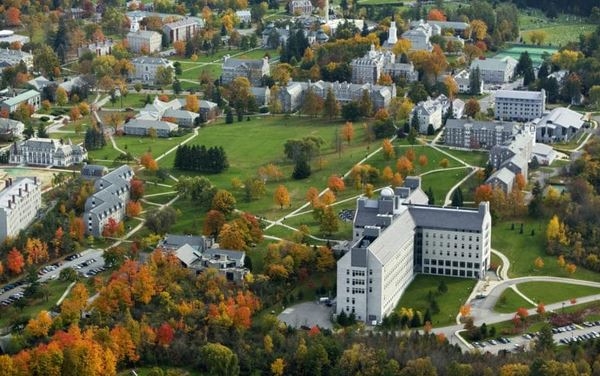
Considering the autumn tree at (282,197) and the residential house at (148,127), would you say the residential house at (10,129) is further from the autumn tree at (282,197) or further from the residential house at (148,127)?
the autumn tree at (282,197)

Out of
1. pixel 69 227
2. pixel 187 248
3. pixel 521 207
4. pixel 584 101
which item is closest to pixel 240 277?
pixel 187 248

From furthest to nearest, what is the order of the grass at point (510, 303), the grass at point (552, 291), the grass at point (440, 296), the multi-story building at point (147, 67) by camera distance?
the multi-story building at point (147, 67)
the grass at point (552, 291)
the grass at point (510, 303)
the grass at point (440, 296)

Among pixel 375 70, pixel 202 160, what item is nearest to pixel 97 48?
pixel 375 70

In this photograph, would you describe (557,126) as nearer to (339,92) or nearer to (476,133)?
(476,133)

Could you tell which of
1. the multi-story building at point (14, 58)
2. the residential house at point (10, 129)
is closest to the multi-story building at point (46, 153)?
the residential house at point (10, 129)

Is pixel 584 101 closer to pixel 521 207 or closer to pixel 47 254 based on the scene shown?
pixel 521 207
